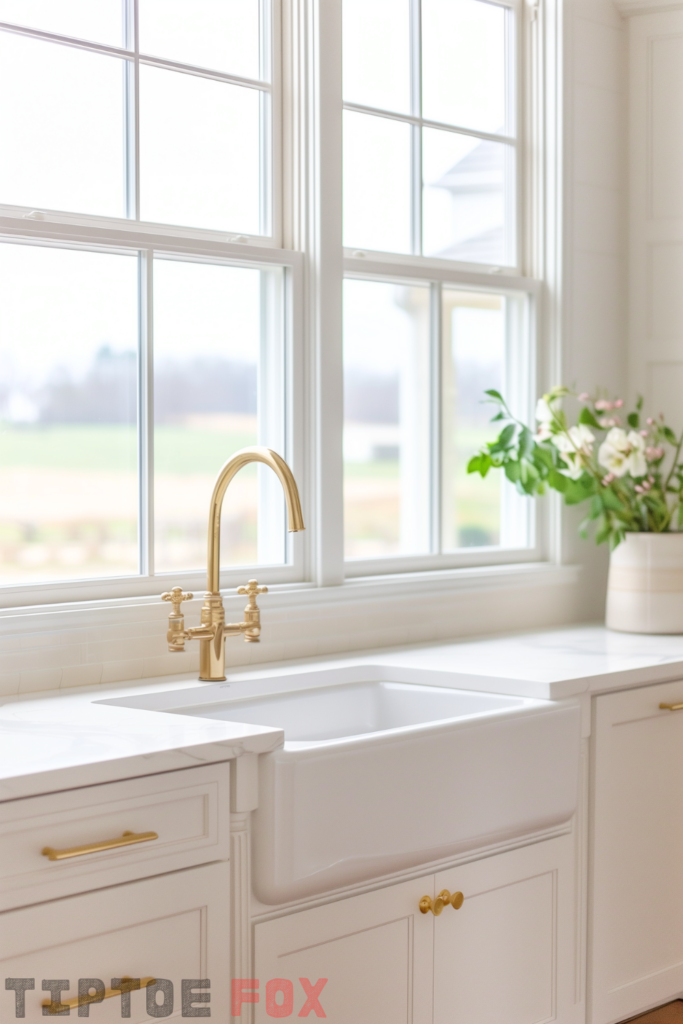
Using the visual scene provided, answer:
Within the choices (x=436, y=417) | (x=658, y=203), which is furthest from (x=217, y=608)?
(x=658, y=203)

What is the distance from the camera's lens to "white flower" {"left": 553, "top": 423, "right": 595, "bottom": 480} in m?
2.86

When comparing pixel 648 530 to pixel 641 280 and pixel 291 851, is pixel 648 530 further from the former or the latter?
pixel 291 851

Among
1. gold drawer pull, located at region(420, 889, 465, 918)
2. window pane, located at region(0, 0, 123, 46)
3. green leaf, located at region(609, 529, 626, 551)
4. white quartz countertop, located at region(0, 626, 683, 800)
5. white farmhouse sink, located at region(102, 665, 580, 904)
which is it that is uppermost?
window pane, located at region(0, 0, 123, 46)

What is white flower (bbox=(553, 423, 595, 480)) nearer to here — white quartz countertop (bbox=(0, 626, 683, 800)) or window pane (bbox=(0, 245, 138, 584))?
white quartz countertop (bbox=(0, 626, 683, 800))

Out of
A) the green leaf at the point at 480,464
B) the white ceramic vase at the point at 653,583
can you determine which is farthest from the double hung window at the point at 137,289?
the white ceramic vase at the point at 653,583

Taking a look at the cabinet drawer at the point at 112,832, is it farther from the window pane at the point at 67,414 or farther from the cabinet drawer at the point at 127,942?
the window pane at the point at 67,414

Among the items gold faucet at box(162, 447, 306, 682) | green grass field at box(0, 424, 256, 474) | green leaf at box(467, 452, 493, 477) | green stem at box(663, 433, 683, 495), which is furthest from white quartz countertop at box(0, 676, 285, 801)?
green stem at box(663, 433, 683, 495)

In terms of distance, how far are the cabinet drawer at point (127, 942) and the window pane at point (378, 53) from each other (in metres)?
1.99

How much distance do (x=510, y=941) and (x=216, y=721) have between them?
815mm

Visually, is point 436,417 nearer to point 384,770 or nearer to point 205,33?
point 205,33

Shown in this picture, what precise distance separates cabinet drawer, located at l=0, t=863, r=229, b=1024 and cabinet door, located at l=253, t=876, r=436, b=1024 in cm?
11

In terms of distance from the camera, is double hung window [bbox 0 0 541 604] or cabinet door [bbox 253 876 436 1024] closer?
cabinet door [bbox 253 876 436 1024]

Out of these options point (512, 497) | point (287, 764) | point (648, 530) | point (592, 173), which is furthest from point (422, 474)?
point (287, 764)

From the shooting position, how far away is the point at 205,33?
253 cm
